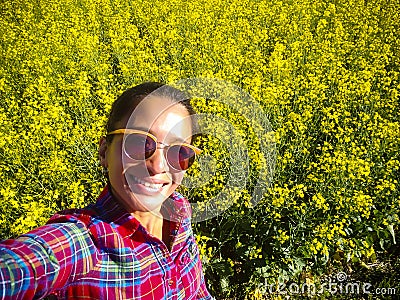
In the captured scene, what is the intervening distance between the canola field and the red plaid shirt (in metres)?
1.30

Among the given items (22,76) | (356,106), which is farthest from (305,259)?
(22,76)

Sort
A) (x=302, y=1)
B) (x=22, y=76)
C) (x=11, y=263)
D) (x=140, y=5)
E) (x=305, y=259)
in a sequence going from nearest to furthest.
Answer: (x=11, y=263) < (x=305, y=259) < (x=22, y=76) < (x=302, y=1) < (x=140, y=5)

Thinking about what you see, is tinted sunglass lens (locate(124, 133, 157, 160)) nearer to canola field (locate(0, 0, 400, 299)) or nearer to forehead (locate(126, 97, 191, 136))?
forehead (locate(126, 97, 191, 136))

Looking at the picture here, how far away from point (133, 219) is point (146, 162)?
14cm

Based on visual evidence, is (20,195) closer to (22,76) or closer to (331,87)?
(22,76)

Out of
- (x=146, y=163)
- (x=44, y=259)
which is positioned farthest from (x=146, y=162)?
(x=44, y=259)

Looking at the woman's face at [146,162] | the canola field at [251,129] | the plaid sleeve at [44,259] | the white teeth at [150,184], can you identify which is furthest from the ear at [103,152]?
the canola field at [251,129]

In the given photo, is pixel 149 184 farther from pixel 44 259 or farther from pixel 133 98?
pixel 44 259

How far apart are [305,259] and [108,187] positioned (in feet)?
6.80

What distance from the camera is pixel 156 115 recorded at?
40.1 inches

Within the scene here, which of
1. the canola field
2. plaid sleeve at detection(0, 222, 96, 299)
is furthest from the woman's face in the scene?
the canola field

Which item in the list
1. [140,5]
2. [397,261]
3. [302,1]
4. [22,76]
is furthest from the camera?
[140,5]

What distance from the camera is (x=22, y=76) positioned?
15.4ft

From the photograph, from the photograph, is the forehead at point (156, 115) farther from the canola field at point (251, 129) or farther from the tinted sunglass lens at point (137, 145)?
the canola field at point (251, 129)
